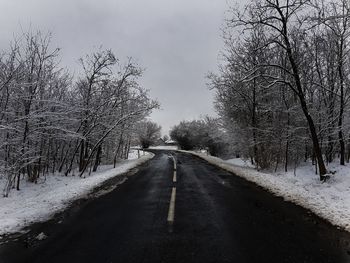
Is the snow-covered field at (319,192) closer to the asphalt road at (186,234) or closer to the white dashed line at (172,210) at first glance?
the asphalt road at (186,234)

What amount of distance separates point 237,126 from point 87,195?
1673 cm

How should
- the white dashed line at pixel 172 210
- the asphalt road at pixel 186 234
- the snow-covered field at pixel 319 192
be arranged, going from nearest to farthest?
the asphalt road at pixel 186 234
the white dashed line at pixel 172 210
the snow-covered field at pixel 319 192

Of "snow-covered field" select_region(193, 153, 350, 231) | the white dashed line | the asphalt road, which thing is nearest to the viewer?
the asphalt road

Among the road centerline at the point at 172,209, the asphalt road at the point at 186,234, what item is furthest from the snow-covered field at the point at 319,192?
the road centerline at the point at 172,209

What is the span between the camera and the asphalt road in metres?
5.66

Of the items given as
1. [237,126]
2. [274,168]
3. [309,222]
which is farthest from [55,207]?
[237,126]

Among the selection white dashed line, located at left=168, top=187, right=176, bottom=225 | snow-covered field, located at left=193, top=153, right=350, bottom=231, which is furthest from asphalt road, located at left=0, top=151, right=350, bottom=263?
snow-covered field, located at left=193, top=153, right=350, bottom=231

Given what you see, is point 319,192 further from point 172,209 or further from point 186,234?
point 186,234

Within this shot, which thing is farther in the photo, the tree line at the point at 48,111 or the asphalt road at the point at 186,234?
the tree line at the point at 48,111

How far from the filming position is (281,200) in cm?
1080

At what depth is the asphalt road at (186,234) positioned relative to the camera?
5656mm

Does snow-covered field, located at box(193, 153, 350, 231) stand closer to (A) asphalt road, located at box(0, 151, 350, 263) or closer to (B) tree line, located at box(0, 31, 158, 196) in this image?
(A) asphalt road, located at box(0, 151, 350, 263)

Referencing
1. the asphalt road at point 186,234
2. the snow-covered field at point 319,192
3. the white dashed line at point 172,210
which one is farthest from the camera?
the snow-covered field at point 319,192

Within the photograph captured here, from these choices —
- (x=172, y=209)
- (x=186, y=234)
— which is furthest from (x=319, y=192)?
(x=186, y=234)
